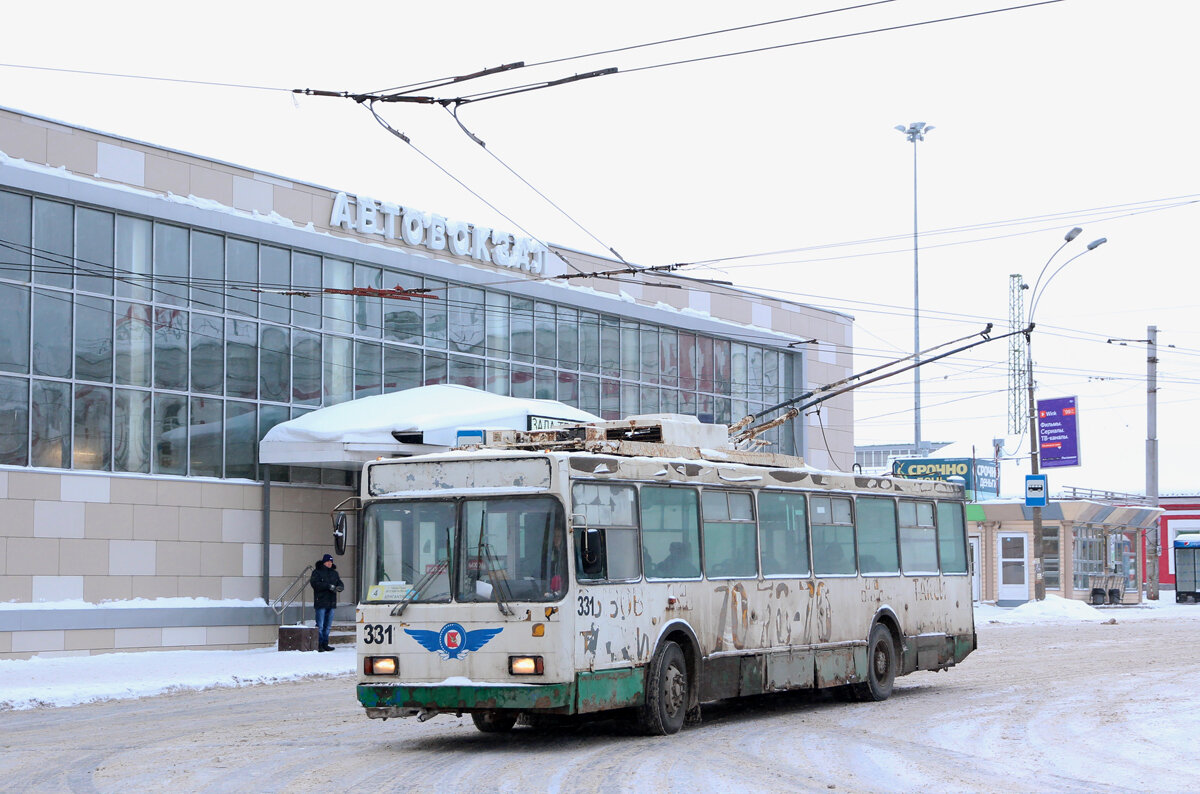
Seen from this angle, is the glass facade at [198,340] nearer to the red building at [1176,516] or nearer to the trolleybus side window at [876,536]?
the trolleybus side window at [876,536]

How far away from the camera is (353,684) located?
2080cm

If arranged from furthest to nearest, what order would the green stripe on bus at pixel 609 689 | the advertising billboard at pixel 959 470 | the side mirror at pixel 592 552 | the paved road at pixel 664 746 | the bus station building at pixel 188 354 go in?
1. the advertising billboard at pixel 959 470
2. the bus station building at pixel 188 354
3. the side mirror at pixel 592 552
4. the green stripe on bus at pixel 609 689
5. the paved road at pixel 664 746

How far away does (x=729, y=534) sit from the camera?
14.9 metres

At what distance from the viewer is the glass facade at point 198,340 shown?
78.0 feet

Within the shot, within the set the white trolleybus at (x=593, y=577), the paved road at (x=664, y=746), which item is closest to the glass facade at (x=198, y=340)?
the paved road at (x=664, y=746)

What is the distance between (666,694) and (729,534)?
209 centimetres

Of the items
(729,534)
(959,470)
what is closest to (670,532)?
(729,534)

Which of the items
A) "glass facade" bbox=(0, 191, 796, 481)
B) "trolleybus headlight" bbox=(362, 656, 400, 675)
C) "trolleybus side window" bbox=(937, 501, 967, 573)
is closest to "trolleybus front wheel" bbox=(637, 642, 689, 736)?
"trolleybus headlight" bbox=(362, 656, 400, 675)

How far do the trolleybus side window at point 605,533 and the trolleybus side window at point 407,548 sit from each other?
1127mm

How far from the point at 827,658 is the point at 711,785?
640 cm

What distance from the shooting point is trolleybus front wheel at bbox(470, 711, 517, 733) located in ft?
45.1

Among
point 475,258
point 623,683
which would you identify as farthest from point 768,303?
point 623,683

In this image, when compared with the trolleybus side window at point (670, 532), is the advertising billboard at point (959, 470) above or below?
above

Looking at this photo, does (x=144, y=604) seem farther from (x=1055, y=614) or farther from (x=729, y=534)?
(x=1055, y=614)
